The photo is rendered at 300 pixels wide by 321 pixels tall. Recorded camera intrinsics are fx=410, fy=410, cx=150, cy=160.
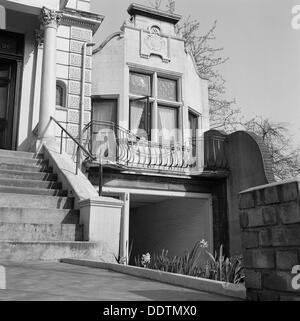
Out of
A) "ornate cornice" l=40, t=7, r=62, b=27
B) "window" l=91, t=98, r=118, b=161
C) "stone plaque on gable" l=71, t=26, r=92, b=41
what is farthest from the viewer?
"stone plaque on gable" l=71, t=26, r=92, b=41

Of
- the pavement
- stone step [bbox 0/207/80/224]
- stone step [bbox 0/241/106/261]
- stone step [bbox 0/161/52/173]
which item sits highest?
stone step [bbox 0/161/52/173]

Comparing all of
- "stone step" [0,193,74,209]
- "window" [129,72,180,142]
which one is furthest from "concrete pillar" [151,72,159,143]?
"stone step" [0,193,74,209]

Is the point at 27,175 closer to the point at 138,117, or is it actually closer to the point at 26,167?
the point at 26,167

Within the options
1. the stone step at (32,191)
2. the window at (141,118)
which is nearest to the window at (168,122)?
the window at (141,118)

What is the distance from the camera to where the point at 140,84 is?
49.0 ft

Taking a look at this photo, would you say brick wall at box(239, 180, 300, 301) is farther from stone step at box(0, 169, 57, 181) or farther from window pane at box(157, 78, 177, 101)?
window pane at box(157, 78, 177, 101)

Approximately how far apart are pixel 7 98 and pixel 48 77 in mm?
1873

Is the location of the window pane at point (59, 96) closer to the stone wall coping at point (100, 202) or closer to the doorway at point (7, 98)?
the doorway at point (7, 98)

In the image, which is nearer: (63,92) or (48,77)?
(48,77)

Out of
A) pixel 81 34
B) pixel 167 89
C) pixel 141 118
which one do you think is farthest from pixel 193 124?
pixel 81 34

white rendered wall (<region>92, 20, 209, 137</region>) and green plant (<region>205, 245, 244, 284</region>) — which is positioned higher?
white rendered wall (<region>92, 20, 209, 137</region>)

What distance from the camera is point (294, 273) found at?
3.21 meters

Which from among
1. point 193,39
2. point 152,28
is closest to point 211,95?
point 193,39

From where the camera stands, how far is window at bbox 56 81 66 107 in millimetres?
13080
